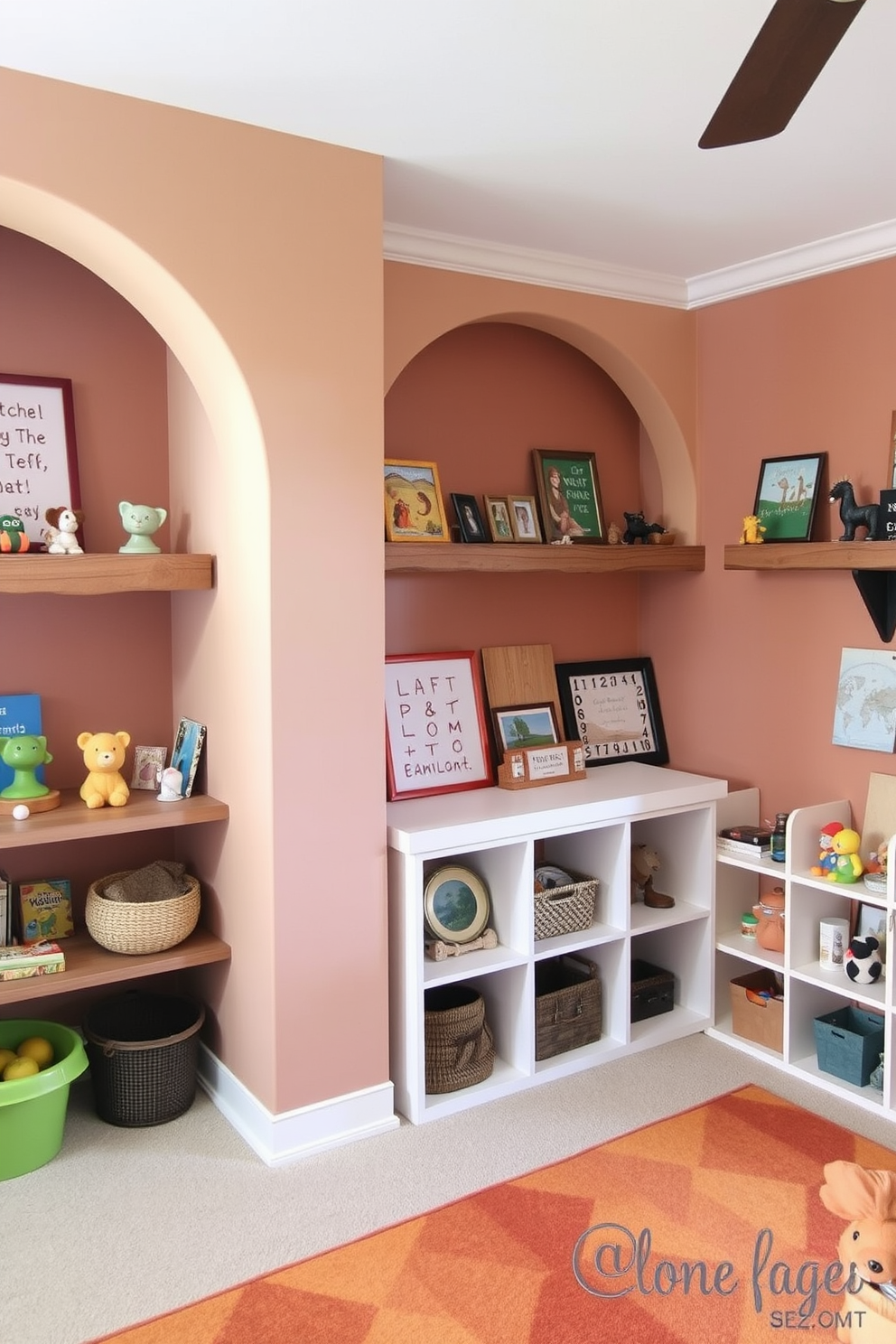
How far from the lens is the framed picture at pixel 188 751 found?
2.86 metres

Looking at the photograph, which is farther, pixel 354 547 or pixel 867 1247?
pixel 354 547

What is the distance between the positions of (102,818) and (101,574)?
584mm

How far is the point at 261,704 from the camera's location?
2525 millimetres

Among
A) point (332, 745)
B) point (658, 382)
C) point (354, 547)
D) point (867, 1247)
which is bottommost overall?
point (867, 1247)

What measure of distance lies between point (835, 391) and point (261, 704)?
6.24 feet

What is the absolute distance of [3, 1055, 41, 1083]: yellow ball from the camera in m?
2.55

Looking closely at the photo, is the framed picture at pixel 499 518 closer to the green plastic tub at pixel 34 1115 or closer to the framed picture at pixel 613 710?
the framed picture at pixel 613 710

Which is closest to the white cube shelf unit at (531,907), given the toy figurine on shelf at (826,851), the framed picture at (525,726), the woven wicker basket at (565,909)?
the woven wicker basket at (565,909)

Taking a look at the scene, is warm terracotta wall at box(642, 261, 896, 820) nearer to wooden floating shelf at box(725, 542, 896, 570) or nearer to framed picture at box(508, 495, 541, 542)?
wooden floating shelf at box(725, 542, 896, 570)

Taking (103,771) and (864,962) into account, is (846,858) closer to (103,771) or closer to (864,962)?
(864,962)

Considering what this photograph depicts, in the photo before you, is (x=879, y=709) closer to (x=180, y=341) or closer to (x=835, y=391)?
(x=835, y=391)

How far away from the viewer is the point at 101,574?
253 cm

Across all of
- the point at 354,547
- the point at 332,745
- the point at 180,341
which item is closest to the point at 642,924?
the point at 332,745

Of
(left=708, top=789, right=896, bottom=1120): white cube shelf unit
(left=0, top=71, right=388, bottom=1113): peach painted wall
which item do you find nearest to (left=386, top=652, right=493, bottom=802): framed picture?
(left=0, top=71, right=388, bottom=1113): peach painted wall
